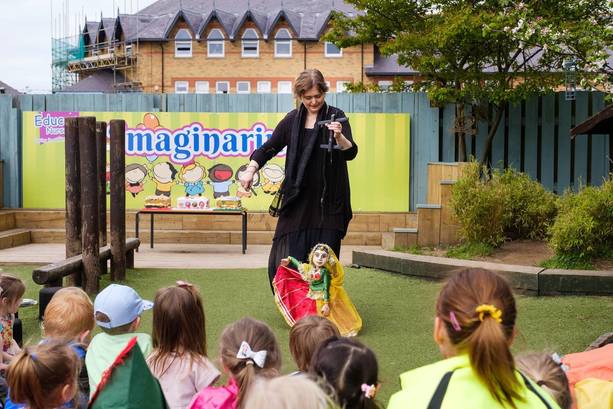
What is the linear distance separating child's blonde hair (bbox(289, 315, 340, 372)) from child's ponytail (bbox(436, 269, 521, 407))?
54.1 inches

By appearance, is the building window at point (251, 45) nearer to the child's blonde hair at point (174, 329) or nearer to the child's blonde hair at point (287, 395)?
the child's blonde hair at point (174, 329)

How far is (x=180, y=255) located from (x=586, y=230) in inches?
239

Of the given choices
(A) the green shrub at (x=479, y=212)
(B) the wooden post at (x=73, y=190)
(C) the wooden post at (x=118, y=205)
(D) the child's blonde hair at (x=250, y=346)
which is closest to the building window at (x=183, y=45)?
(C) the wooden post at (x=118, y=205)

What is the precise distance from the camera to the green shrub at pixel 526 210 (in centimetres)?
1082

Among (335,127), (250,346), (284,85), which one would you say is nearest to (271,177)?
(335,127)

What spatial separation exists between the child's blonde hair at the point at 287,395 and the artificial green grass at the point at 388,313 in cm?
303

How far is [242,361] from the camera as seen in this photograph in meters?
3.81

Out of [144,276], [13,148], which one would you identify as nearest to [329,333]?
[144,276]

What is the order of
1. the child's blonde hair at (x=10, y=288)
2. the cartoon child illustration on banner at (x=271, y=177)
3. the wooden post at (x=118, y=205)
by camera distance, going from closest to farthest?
the child's blonde hair at (x=10, y=288) → the wooden post at (x=118, y=205) → the cartoon child illustration on banner at (x=271, y=177)

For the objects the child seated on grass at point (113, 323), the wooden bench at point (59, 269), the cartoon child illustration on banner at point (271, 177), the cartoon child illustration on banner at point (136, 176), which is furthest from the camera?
the cartoon child illustration on banner at point (136, 176)

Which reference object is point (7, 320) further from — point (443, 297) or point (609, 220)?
point (609, 220)

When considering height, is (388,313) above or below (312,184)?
below

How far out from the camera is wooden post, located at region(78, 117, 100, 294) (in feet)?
30.9

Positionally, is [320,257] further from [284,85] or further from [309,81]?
[284,85]
